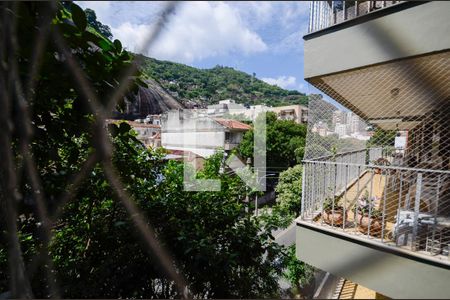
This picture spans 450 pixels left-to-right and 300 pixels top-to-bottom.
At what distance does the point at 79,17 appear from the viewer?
0.96 m

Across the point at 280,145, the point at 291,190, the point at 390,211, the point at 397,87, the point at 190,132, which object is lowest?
the point at 291,190

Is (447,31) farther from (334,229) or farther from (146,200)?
(146,200)

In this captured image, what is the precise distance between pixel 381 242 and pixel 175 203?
66.6 inches

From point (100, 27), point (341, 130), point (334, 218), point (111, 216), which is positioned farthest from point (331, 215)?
point (100, 27)

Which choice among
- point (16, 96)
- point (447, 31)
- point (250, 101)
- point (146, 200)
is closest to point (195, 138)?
point (250, 101)

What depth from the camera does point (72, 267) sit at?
1.91 meters

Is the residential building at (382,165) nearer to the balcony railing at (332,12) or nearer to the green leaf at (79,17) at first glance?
the balcony railing at (332,12)

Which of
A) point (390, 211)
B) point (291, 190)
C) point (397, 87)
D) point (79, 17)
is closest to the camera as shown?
point (79, 17)

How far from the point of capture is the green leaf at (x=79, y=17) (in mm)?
937

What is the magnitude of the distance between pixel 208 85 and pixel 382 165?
2.59m

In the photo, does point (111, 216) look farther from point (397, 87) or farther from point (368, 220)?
point (397, 87)

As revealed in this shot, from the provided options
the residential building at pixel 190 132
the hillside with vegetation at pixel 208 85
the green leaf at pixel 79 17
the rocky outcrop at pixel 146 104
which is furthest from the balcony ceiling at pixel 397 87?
the green leaf at pixel 79 17

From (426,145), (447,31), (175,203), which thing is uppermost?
(447,31)

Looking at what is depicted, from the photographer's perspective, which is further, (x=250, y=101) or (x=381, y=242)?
(x=250, y=101)
